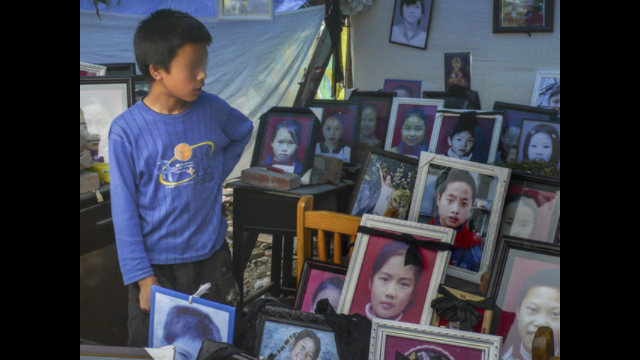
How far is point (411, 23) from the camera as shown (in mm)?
2848

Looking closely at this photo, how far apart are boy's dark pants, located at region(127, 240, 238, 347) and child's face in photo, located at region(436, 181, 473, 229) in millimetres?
653

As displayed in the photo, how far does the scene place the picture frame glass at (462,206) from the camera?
153cm

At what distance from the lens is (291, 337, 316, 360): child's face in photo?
125 cm

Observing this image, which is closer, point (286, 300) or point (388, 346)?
point (388, 346)

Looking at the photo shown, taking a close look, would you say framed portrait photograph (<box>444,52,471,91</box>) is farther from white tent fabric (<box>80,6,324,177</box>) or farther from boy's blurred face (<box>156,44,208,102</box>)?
boy's blurred face (<box>156,44,208,102</box>)

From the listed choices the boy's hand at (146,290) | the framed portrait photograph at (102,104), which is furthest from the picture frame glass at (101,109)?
the boy's hand at (146,290)

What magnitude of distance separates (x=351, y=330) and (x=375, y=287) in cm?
16

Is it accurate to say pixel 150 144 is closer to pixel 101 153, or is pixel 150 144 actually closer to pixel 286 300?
pixel 101 153

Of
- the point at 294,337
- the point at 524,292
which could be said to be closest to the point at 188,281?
the point at 294,337

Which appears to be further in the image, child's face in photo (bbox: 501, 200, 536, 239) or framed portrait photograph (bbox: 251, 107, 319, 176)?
framed portrait photograph (bbox: 251, 107, 319, 176)

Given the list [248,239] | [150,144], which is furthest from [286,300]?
[150,144]

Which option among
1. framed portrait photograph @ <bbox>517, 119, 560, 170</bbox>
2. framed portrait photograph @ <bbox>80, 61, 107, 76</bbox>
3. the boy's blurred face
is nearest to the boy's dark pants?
the boy's blurred face

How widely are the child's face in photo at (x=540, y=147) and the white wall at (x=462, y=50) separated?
0.49 m
